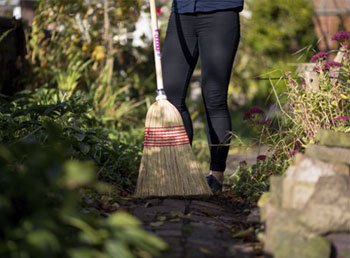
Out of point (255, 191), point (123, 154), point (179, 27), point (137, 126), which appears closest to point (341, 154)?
point (255, 191)

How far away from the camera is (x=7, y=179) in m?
2.25

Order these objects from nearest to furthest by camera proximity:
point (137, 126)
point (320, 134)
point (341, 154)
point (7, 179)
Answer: point (7, 179), point (341, 154), point (320, 134), point (137, 126)

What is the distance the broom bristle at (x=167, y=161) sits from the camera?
12.7 ft

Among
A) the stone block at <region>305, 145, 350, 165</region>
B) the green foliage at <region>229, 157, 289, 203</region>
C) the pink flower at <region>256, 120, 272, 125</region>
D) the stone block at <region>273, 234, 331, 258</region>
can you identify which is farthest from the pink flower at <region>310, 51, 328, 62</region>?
the stone block at <region>273, 234, 331, 258</region>

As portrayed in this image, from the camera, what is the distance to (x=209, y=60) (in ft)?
13.4

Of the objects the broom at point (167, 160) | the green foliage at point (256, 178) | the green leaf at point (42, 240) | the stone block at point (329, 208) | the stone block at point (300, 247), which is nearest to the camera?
the green leaf at point (42, 240)

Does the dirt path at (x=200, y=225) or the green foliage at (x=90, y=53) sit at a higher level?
the green foliage at (x=90, y=53)

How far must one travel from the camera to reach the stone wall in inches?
96.3

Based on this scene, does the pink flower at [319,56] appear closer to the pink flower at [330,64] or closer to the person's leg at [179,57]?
the pink flower at [330,64]

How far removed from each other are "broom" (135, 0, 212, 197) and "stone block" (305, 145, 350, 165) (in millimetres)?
998

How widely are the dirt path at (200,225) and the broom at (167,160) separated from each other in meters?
0.09

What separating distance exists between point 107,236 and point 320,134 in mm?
1337

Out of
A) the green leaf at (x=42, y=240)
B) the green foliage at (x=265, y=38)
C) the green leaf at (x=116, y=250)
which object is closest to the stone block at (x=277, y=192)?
the green leaf at (x=116, y=250)

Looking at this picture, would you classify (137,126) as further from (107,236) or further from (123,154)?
(107,236)
